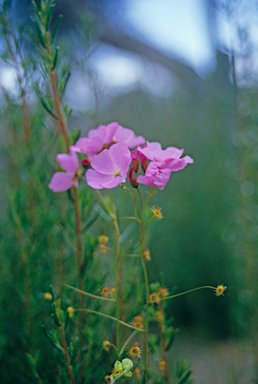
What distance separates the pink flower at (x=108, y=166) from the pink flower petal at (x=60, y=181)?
0.11 meters

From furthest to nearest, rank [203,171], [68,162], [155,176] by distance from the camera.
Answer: [203,171] → [68,162] → [155,176]

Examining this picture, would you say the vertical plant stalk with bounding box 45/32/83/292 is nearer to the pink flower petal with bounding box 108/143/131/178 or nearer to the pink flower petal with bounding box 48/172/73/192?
the pink flower petal with bounding box 48/172/73/192

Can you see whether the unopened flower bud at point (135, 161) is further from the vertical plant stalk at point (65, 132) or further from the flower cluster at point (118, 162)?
the vertical plant stalk at point (65, 132)

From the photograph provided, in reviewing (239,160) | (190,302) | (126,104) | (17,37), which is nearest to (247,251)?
(239,160)

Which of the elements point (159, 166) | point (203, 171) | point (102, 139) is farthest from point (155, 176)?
point (203, 171)

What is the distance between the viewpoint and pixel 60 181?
1.87 feet

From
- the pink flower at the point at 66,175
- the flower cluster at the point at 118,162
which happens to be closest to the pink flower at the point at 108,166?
the flower cluster at the point at 118,162

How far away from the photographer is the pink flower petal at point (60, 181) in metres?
0.56

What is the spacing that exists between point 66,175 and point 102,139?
119mm

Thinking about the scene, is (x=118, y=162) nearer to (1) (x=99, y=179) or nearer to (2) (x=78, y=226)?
(1) (x=99, y=179)

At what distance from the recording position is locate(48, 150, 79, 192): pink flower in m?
0.56

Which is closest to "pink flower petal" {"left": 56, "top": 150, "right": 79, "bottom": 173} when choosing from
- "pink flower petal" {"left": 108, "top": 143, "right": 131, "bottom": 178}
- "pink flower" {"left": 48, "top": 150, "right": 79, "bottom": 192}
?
"pink flower" {"left": 48, "top": 150, "right": 79, "bottom": 192}

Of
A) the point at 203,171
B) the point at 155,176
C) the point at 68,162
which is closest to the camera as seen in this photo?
the point at 155,176

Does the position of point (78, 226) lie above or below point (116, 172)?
below
